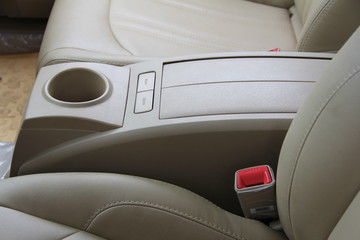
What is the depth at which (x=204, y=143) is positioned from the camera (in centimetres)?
76

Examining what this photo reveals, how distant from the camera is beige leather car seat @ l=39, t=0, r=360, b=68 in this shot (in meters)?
0.94

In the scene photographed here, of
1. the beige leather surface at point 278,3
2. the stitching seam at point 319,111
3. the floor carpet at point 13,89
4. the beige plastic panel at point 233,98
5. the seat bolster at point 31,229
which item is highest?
the stitching seam at point 319,111

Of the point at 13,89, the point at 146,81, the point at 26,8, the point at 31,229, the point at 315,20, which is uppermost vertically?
the point at 315,20

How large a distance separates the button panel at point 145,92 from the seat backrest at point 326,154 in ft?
0.93

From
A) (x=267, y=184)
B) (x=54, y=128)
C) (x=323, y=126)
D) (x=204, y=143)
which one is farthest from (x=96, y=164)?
(x=323, y=126)

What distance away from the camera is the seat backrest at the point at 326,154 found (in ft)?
1.69

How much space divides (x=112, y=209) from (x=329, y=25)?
614mm

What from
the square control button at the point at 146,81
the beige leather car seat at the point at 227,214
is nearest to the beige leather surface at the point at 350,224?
the beige leather car seat at the point at 227,214

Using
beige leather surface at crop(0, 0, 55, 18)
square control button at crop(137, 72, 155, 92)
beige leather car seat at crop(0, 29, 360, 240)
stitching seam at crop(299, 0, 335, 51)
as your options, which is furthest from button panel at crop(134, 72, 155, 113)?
beige leather surface at crop(0, 0, 55, 18)

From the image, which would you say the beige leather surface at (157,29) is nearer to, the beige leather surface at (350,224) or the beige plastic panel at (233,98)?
the beige plastic panel at (233,98)

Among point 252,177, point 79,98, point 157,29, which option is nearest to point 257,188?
point 252,177

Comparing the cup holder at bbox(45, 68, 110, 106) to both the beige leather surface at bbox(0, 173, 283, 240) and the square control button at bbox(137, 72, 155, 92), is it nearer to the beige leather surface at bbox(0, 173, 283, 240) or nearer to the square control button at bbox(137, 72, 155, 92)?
the square control button at bbox(137, 72, 155, 92)

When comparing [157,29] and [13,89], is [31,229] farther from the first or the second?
[13,89]

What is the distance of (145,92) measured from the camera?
0.83 m
